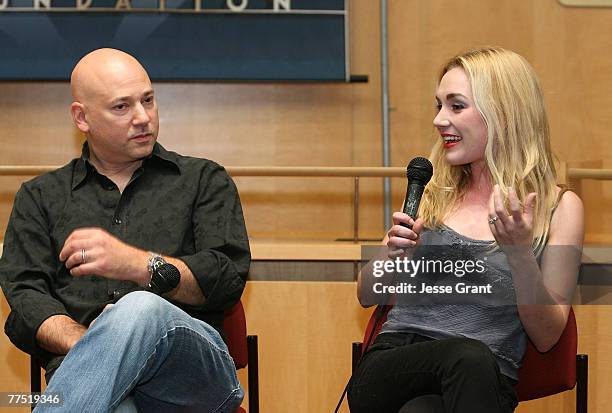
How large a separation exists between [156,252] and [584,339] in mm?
1363

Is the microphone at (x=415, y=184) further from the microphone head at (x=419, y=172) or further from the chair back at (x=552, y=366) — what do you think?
the chair back at (x=552, y=366)

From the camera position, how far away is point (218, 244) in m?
2.30

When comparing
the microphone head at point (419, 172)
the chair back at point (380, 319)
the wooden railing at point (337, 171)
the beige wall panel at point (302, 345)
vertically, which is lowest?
the beige wall panel at point (302, 345)

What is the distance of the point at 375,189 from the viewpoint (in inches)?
160

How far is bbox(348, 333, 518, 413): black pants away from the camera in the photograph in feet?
6.15

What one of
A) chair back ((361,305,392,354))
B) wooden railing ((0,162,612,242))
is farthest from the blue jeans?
wooden railing ((0,162,612,242))

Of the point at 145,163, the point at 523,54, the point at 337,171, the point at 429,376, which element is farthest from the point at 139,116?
the point at 523,54

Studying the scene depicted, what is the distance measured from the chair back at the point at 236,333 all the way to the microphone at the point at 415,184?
57 centimetres

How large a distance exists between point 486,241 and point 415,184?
261mm

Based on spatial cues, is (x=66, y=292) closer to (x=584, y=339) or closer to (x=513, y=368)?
(x=513, y=368)

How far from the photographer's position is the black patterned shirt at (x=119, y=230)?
2242mm

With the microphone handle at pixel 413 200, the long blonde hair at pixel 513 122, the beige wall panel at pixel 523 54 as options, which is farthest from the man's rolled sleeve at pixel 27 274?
the beige wall panel at pixel 523 54

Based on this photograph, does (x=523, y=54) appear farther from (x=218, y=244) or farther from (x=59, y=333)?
(x=59, y=333)

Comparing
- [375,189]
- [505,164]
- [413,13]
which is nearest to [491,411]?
[505,164]
